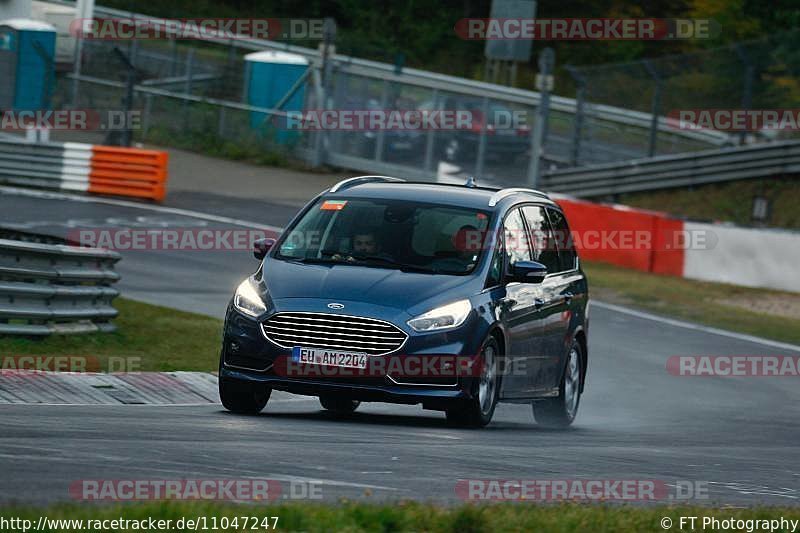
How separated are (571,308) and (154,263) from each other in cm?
1088

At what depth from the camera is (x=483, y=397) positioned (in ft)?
37.0

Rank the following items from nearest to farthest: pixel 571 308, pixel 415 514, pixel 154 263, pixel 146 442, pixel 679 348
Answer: pixel 415 514 < pixel 146 442 < pixel 571 308 < pixel 679 348 < pixel 154 263

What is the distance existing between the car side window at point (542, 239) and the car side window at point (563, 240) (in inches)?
4.3

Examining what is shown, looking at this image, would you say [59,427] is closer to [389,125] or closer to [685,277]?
[685,277]

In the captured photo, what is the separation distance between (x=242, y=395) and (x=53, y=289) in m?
3.34

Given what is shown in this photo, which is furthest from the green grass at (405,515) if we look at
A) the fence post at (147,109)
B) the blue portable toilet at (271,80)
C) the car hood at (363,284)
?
the fence post at (147,109)

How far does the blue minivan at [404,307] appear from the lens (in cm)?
1073

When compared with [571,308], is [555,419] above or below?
below

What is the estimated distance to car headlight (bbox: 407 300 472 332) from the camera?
10781mm

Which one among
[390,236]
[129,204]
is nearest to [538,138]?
[129,204]

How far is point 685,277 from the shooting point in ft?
88.4

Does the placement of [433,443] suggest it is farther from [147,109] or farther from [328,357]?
[147,109]

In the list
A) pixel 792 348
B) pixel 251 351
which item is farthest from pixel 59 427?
pixel 792 348

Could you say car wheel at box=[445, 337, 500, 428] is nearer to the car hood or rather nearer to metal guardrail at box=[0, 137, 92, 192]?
the car hood
